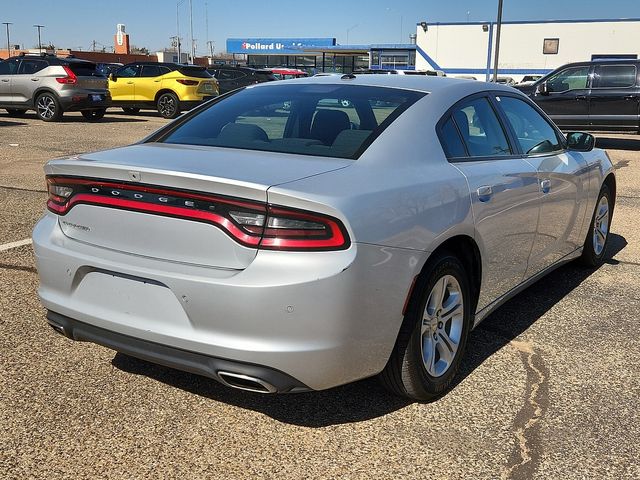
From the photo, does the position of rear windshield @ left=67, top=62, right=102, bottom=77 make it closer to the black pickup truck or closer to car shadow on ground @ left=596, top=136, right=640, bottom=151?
the black pickup truck

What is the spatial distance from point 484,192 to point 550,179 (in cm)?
104

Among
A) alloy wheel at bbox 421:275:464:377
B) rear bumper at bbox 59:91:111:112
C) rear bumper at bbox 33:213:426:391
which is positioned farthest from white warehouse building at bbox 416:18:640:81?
rear bumper at bbox 33:213:426:391

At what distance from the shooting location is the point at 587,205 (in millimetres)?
5125

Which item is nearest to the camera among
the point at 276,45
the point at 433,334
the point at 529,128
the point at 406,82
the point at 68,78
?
the point at 433,334

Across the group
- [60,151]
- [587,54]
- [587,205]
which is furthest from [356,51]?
[587,205]

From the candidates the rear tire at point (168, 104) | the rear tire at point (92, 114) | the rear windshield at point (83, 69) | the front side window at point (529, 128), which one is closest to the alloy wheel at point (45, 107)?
→ the rear windshield at point (83, 69)

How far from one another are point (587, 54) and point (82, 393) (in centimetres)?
4757

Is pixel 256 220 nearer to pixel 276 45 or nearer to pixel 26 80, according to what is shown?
pixel 26 80

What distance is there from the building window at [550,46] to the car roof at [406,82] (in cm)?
4561

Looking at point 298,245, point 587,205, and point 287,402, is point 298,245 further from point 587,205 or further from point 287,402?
point 587,205

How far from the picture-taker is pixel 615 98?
603 inches

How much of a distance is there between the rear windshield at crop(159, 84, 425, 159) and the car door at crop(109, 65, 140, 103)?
17744 millimetres

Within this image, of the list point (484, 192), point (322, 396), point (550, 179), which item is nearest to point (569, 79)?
point (550, 179)

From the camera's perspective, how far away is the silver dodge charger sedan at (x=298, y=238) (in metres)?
2.61
